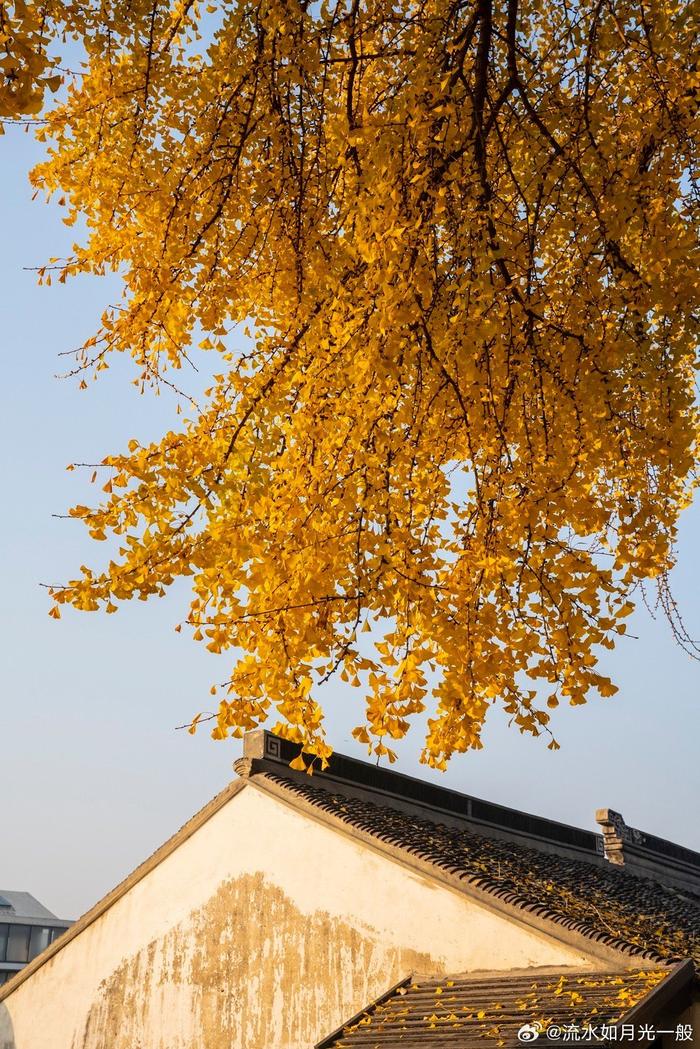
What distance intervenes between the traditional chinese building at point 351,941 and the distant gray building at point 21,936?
758 inches

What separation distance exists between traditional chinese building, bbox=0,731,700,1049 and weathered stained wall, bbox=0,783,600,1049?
0.06ft

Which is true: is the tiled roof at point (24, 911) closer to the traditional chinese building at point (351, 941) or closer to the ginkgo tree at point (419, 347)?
the traditional chinese building at point (351, 941)

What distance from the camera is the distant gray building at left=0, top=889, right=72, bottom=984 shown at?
95.5 feet

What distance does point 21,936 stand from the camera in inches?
1171

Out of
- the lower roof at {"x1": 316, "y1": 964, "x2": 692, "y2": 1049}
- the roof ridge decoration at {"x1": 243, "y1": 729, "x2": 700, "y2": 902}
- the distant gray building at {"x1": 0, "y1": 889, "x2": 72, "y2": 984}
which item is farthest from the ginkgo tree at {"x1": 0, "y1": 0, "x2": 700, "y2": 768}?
the distant gray building at {"x1": 0, "y1": 889, "x2": 72, "y2": 984}

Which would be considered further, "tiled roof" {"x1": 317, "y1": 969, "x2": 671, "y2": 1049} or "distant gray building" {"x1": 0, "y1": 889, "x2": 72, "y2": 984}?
"distant gray building" {"x1": 0, "y1": 889, "x2": 72, "y2": 984}

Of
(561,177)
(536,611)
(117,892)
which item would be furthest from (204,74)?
(117,892)

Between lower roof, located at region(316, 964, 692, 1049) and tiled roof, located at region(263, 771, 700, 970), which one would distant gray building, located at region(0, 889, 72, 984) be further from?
lower roof, located at region(316, 964, 692, 1049)

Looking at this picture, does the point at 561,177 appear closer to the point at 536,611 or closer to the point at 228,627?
the point at 536,611

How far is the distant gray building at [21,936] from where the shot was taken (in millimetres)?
29098

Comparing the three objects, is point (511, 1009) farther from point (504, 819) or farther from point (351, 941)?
point (504, 819)

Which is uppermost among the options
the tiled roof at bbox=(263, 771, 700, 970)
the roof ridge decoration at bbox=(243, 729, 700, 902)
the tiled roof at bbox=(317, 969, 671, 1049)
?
the roof ridge decoration at bbox=(243, 729, 700, 902)

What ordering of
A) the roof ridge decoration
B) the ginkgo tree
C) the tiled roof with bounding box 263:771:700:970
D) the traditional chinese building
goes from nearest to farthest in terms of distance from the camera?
the ginkgo tree, the traditional chinese building, the tiled roof with bounding box 263:771:700:970, the roof ridge decoration

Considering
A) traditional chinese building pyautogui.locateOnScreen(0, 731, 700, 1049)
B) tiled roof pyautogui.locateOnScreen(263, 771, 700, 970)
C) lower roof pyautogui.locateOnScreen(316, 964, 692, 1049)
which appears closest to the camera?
lower roof pyautogui.locateOnScreen(316, 964, 692, 1049)
